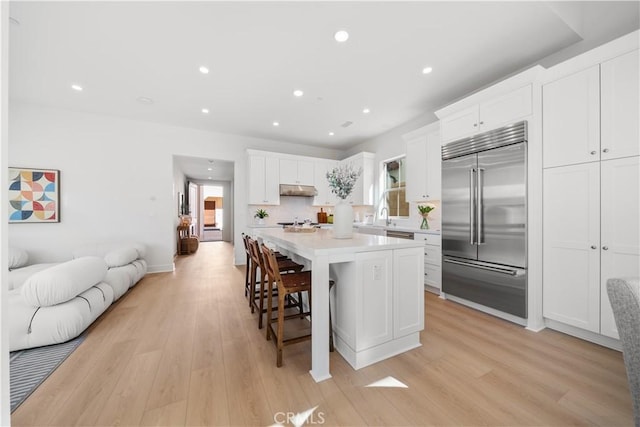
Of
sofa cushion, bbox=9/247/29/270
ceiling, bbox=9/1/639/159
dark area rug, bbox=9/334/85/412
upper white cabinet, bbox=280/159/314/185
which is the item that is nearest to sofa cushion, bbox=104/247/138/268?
sofa cushion, bbox=9/247/29/270

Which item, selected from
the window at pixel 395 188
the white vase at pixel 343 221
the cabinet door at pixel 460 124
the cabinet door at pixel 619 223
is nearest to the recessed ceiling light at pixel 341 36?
the white vase at pixel 343 221

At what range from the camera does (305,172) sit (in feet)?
18.6

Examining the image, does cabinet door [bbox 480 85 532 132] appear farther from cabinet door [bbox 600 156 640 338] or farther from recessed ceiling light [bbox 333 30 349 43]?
recessed ceiling light [bbox 333 30 349 43]

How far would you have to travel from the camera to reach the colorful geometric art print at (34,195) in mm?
3723

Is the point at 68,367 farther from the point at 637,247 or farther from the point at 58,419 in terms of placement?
the point at 637,247

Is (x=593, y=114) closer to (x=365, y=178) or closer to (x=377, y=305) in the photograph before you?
(x=377, y=305)

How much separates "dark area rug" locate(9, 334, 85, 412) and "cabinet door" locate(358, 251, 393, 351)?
2162 millimetres

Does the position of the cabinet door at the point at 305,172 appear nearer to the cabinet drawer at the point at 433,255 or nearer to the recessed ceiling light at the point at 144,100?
the recessed ceiling light at the point at 144,100

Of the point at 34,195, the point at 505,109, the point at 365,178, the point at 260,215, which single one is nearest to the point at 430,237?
the point at 505,109

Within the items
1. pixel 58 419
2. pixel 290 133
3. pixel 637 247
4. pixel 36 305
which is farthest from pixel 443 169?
pixel 36 305

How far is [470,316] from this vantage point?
105 inches

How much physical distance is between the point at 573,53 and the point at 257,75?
3508 mm

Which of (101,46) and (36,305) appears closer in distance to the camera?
(36,305)

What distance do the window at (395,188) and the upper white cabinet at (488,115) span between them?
1.69 meters
